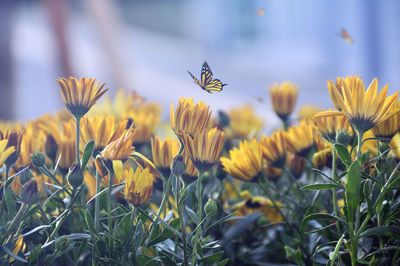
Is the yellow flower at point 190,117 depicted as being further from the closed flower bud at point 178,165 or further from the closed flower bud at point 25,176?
the closed flower bud at point 25,176

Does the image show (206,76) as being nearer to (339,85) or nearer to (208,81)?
(208,81)

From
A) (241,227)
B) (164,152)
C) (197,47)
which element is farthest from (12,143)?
(197,47)

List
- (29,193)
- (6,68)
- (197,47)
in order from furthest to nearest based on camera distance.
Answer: (197,47) → (6,68) → (29,193)

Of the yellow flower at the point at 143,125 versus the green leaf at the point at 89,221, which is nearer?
the green leaf at the point at 89,221

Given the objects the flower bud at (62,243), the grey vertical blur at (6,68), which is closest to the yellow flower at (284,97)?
the flower bud at (62,243)

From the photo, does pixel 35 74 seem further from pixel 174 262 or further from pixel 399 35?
pixel 174 262

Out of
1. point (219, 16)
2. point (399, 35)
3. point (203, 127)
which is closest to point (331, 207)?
point (203, 127)

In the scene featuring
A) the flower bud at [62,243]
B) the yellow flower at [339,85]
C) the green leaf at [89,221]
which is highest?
the yellow flower at [339,85]
